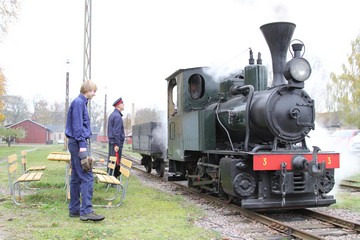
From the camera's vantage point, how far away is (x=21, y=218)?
573 cm

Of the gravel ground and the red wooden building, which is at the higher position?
the red wooden building

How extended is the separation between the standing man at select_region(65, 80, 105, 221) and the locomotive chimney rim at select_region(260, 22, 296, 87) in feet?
9.17

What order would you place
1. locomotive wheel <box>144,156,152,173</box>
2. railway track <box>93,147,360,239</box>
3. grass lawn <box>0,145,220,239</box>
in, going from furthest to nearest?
locomotive wheel <box>144,156,152,173</box> → railway track <box>93,147,360,239</box> → grass lawn <box>0,145,220,239</box>

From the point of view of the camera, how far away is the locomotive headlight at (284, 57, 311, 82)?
617 cm

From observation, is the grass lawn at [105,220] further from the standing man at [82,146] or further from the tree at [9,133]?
the tree at [9,133]

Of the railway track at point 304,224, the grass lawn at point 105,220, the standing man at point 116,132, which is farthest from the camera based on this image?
the standing man at point 116,132

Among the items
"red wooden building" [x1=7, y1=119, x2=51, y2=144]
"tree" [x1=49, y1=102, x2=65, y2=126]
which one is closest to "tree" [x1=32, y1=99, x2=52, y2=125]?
"tree" [x1=49, y1=102, x2=65, y2=126]

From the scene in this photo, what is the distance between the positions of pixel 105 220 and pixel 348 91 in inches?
1041

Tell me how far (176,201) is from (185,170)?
6.37 ft

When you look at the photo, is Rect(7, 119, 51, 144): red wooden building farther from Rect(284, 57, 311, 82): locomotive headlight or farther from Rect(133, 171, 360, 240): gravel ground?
Rect(284, 57, 311, 82): locomotive headlight

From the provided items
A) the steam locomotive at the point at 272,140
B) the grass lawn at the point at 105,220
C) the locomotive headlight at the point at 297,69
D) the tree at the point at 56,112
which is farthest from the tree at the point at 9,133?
the tree at the point at 56,112

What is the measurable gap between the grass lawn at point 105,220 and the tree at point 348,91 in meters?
22.9

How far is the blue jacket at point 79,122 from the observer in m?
5.46

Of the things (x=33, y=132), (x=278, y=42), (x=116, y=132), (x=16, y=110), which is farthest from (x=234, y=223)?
(x=16, y=110)
